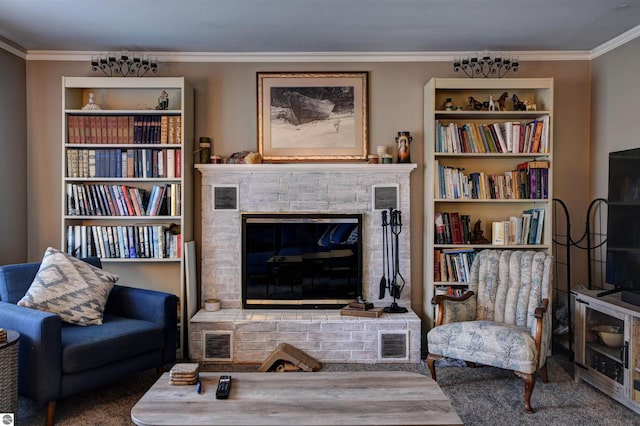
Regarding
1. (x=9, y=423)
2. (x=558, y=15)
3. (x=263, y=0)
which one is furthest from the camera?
(x=558, y=15)

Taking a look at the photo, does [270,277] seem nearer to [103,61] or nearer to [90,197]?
[90,197]

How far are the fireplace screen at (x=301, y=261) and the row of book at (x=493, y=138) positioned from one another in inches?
38.2

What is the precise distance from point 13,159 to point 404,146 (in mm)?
3217

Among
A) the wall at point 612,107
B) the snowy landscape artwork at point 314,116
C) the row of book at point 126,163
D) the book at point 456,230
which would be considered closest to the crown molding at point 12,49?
the row of book at point 126,163

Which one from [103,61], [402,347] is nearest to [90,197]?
[103,61]

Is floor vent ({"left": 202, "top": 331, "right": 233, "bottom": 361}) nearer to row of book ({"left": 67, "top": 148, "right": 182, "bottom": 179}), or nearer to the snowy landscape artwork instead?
row of book ({"left": 67, "top": 148, "right": 182, "bottom": 179})

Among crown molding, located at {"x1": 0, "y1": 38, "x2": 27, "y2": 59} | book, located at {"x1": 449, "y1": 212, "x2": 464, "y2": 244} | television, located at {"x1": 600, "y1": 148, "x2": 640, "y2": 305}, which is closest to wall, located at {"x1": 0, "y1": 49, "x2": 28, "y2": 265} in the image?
crown molding, located at {"x1": 0, "y1": 38, "x2": 27, "y2": 59}

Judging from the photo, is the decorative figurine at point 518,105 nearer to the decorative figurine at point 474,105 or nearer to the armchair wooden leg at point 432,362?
the decorative figurine at point 474,105

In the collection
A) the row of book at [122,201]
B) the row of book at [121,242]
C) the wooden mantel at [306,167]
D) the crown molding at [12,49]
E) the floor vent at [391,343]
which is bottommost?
the floor vent at [391,343]

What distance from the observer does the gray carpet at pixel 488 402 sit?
2.59 meters

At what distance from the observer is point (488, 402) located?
2.82 m

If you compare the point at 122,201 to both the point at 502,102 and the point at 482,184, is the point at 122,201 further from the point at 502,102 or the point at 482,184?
the point at 502,102

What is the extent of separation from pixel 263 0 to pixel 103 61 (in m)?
1.60

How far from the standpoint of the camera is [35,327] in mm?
2406
